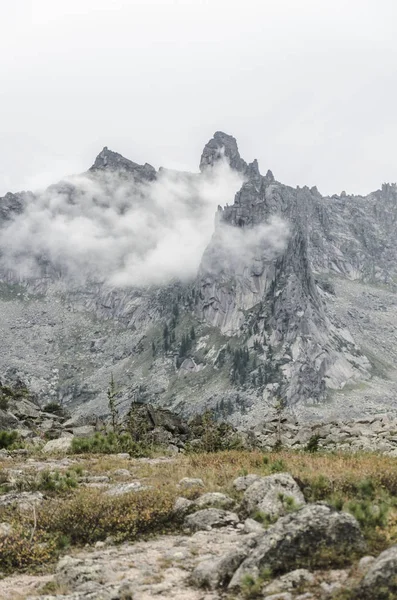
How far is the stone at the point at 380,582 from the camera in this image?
681 centimetres

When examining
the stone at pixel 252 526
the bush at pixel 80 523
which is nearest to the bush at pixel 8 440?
the bush at pixel 80 523

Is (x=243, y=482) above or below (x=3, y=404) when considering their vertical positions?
above

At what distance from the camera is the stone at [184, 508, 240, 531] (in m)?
13.0

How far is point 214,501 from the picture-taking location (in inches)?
565

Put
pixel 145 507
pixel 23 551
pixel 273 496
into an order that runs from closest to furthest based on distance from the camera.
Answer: pixel 23 551
pixel 273 496
pixel 145 507

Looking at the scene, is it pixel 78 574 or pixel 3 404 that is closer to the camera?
pixel 78 574

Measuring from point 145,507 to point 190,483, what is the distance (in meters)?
3.05

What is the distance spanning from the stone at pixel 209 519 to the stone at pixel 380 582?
20.7ft

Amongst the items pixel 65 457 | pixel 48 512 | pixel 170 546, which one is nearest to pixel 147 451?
pixel 65 457

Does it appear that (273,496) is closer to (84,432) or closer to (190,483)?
(190,483)

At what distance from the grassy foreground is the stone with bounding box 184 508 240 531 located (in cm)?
48

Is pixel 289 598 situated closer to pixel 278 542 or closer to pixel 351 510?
pixel 278 542

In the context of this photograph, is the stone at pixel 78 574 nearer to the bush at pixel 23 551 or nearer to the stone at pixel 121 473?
the bush at pixel 23 551

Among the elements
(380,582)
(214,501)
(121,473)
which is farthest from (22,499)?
(380,582)
